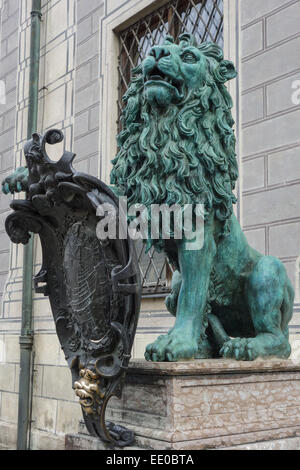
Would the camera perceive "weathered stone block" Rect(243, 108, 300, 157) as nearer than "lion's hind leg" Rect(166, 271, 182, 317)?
No

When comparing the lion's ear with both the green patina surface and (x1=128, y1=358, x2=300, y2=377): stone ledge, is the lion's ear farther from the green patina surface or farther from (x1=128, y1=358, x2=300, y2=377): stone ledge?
(x1=128, y1=358, x2=300, y2=377): stone ledge

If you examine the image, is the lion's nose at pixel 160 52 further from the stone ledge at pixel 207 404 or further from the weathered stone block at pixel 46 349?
the weathered stone block at pixel 46 349

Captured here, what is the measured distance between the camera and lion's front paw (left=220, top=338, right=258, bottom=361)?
2615 mm

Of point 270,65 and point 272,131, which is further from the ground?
point 270,65

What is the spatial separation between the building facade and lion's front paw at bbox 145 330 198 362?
1681 mm

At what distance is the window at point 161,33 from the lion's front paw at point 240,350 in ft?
8.45

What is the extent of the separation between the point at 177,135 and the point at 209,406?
1142 millimetres

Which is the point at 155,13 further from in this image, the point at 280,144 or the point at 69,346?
the point at 69,346

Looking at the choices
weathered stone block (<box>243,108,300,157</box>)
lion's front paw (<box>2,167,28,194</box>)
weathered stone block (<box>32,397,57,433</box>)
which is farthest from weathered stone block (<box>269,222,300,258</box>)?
weathered stone block (<box>32,397,57,433</box>)

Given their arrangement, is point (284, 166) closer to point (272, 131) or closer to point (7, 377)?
point (272, 131)

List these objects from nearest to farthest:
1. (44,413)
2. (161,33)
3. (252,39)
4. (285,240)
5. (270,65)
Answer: (285,240)
(270,65)
(252,39)
(161,33)
(44,413)

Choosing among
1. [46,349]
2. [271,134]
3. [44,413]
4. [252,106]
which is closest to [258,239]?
[271,134]

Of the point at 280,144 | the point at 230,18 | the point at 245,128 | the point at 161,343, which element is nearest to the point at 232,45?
the point at 230,18

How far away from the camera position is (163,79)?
259 cm
